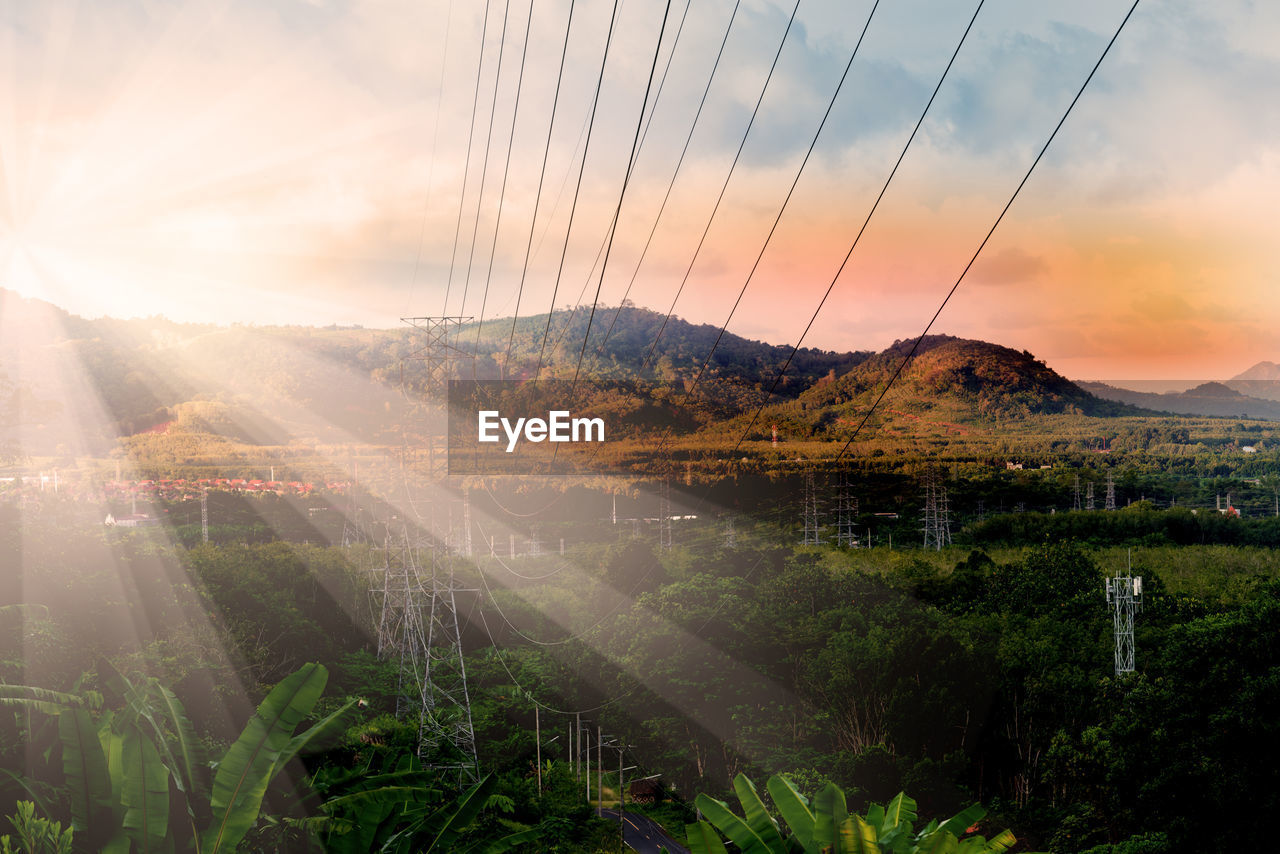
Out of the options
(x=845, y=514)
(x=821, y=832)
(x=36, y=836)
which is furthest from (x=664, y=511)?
(x=36, y=836)

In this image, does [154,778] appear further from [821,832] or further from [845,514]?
[845,514]

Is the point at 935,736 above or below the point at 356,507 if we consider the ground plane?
below

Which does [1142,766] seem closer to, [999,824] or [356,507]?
[999,824]

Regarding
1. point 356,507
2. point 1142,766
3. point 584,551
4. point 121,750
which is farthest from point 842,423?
point 121,750

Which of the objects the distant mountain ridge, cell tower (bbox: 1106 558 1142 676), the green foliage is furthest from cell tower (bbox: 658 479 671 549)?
the green foliage

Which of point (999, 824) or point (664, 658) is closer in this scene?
point (999, 824)
